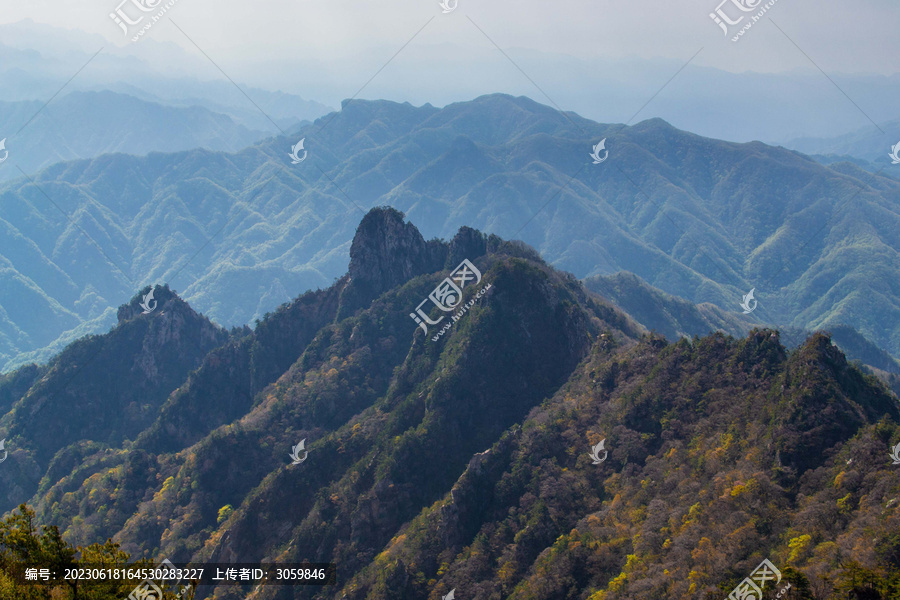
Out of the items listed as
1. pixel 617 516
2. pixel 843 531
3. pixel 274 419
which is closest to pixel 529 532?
pixel 617 516

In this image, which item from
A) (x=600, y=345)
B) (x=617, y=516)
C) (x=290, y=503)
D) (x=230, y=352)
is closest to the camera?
(x=617, y=516)

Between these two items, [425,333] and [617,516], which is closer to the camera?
[617,516]

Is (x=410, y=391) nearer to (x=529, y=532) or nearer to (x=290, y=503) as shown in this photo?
(x=290, y=503)
